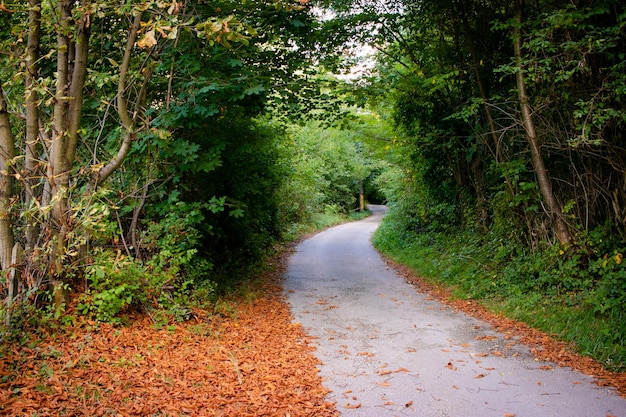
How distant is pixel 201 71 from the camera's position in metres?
7.68

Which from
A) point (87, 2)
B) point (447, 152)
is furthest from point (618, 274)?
point (87, 2)

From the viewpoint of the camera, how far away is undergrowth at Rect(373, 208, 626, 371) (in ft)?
21.3

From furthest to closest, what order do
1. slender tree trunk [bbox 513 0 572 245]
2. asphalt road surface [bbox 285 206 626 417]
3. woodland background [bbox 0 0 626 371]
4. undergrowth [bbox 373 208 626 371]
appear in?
1. slender tree trunk [bbox 513 0 572 245]
2. undergrowth [bbox 373 208 626 371]
3. woodland background [bbox 0 0 626 371]
4. asphalt road surface [bbox 285 206 626 417]

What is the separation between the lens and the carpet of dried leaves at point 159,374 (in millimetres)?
4395

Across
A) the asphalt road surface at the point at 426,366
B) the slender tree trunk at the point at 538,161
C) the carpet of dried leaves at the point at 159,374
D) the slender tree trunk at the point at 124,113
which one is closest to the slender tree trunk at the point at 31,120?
the slender tree trunk at the point at 124,113

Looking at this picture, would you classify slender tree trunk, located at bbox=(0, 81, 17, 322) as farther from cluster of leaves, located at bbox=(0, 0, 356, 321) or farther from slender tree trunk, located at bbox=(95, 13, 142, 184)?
slender tree trunk, located at bbox=(95, 13, 142, 184)

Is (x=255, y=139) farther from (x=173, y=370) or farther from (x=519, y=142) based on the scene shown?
(x=173, y=370)

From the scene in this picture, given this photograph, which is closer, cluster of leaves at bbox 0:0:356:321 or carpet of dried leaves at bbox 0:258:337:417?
carpet of dried leaves at bbox 0:258:337:417

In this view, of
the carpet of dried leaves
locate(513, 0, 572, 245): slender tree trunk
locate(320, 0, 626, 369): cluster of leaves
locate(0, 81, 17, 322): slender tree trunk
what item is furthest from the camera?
locate(513, 0, 572, 245): slender tree trunk

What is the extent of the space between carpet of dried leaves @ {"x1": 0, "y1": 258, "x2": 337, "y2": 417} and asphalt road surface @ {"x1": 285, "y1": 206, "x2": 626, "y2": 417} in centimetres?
49

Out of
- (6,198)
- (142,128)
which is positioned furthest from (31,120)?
(142,128)

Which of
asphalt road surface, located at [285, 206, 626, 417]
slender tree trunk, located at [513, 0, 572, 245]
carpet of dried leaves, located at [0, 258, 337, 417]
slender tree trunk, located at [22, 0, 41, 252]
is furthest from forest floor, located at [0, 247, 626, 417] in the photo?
slender tree trunk, located at [513, 0, 572, 245]

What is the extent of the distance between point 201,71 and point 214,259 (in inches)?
224

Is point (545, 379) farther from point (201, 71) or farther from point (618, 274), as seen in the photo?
point (201, 71)
